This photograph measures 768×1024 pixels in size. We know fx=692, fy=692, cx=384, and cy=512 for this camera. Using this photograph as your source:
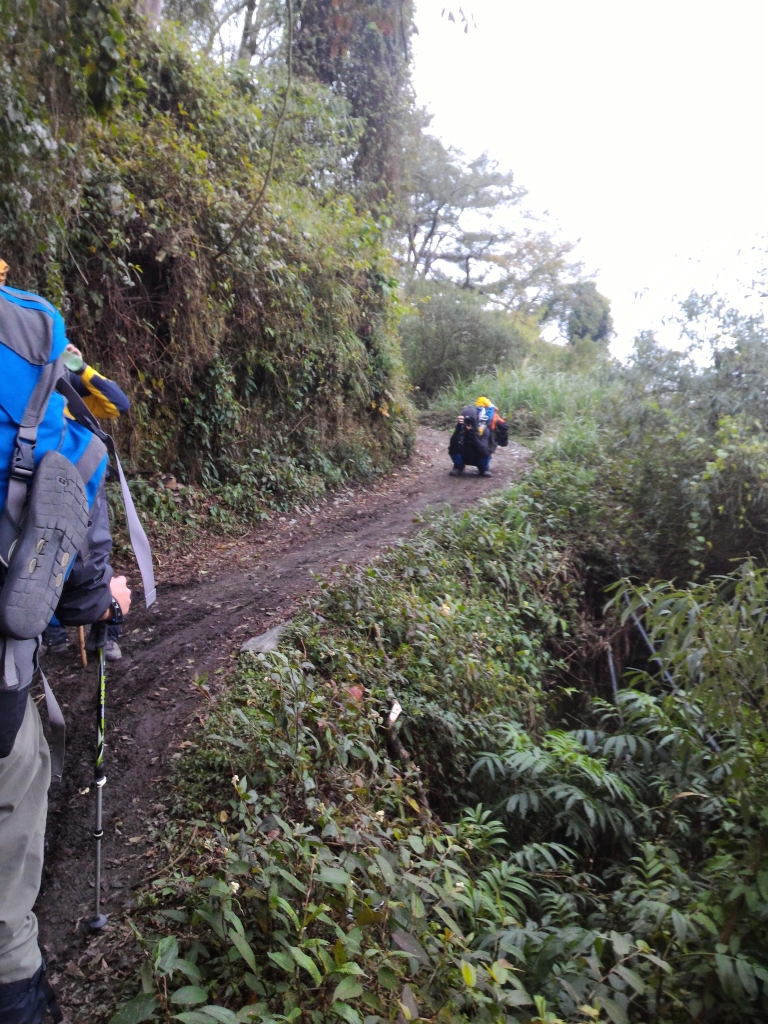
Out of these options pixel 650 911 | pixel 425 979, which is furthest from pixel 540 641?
pixel 425 979

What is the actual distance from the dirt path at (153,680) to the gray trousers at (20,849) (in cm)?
74

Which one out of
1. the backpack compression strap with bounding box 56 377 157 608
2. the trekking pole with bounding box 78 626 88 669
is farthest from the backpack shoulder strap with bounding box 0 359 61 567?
the trekking pole with bounding box 78 626 88 669

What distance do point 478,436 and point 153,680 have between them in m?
8.11

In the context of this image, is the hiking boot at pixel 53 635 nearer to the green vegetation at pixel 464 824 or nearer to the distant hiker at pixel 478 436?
the green vegetation at pixel 464 824

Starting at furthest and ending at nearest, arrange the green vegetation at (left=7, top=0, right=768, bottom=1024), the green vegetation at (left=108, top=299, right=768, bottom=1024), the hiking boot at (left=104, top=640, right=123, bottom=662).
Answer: the hiking boot at (left=104, top=640, right=123, bottom=662) → the green vegetation at (left=7, top=0, right=768, bottom=1024) → the green vegetation at (left=108, top=299, right=768, bottom=1024)

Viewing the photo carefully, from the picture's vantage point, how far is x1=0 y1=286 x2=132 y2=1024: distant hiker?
1.71m

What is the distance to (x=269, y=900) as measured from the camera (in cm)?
251

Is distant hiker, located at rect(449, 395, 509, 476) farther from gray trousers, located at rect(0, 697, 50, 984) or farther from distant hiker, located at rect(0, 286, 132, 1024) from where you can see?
gray trousers, located at rect(0, 697, 50, 984)

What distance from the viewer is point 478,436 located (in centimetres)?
1151

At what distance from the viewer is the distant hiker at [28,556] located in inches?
67.1

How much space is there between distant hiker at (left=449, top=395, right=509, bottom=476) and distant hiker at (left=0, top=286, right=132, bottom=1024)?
9.81 metres

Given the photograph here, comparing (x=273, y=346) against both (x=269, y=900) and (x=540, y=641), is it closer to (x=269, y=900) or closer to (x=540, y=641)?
(x=540, y=641)

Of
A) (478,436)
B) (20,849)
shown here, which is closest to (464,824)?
(20,849)

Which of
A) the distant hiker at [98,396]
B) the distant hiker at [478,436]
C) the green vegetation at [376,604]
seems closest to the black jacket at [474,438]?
the distant hiker at [478,436]
